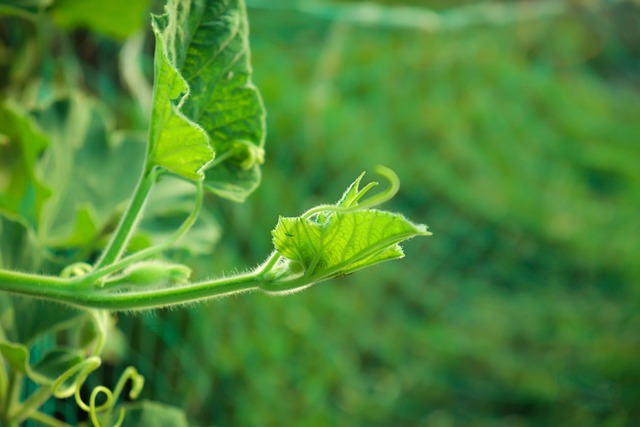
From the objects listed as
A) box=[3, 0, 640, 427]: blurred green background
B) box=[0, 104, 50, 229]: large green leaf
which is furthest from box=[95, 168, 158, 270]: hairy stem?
box=[3, 0, 640, 427]: blurred green background

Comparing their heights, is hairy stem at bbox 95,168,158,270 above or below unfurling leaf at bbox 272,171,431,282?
below

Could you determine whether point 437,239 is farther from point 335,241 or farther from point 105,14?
point 335,241

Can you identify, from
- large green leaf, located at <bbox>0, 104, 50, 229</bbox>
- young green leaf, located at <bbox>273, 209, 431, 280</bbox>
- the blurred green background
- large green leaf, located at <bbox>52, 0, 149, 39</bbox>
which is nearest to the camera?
young green leaf, located at <bbox>273, 209, 431, 280</bbox>

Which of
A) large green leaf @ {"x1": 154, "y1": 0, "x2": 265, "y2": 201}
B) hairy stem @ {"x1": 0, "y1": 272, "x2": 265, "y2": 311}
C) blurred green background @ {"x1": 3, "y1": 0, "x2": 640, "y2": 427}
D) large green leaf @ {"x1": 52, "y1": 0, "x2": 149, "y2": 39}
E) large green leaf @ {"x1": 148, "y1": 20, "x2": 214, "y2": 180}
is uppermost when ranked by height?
blurred green background @ {"x1": 3, "y1": 0, "x2": 640, "y2": 427}

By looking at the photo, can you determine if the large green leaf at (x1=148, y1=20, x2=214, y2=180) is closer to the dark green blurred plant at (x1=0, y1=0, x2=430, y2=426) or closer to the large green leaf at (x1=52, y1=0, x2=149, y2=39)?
the dark green blurred plant at (x1=0, y1=0, x2=430, y2=426)

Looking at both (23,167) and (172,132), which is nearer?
(172,132)

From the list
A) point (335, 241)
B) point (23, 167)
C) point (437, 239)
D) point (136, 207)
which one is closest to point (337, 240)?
point (335, 241)

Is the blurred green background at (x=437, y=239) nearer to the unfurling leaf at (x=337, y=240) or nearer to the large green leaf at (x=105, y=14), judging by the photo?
the large green leaf at (x=105, y=14)

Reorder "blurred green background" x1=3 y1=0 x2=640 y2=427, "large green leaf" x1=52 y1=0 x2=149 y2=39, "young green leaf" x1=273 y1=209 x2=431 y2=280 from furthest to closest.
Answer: "blurred green background" x1=3 y1=0 x2=640 y2=427 < "large green leaf" x1=52 y1=0 x2=149 y2=39 < "young green leaf" x1=273 y1=209 x2=431 y2=280
